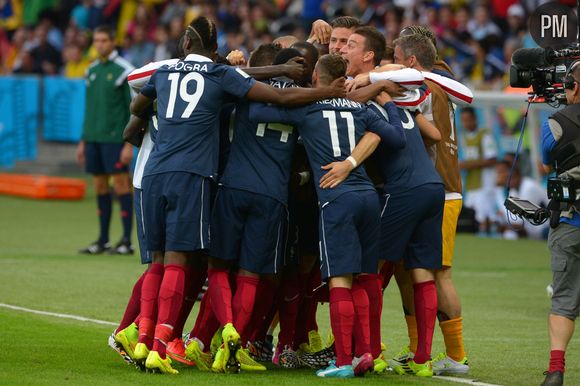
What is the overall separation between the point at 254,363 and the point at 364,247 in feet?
3.72

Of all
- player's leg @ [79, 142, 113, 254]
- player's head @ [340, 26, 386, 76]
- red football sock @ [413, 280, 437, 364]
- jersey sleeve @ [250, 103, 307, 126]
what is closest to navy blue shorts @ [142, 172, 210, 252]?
jersey sleeve @ [250, 103, 307, 126]

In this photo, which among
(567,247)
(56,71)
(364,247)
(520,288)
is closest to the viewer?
(567,247)

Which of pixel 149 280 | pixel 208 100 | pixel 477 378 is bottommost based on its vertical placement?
pixel 477 378

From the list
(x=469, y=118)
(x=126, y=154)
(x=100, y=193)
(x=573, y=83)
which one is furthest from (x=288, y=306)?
(x=469, y=118)

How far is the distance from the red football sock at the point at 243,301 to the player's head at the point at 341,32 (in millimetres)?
2047

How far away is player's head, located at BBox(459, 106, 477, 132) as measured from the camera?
20.7 metres

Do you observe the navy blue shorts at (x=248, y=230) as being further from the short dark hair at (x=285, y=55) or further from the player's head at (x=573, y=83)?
the player's head at (x=573, y=83)

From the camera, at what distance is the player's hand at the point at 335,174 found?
874 centimetres

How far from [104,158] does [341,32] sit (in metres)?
6.91

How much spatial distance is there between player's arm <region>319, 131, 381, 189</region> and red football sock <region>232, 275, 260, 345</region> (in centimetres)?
86

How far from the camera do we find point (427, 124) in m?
9.34

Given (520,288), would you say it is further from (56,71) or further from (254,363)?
(56,71)

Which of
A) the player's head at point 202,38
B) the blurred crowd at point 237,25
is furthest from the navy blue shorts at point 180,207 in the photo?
the blurred crowd at point 237,25

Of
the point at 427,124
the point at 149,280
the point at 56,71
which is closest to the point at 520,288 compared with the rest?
the point at 427,124
